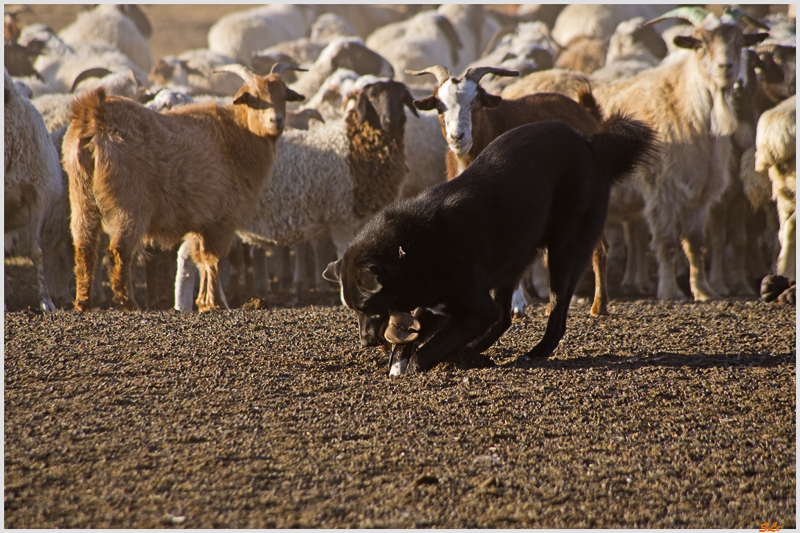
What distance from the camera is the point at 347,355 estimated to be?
456 centimetres

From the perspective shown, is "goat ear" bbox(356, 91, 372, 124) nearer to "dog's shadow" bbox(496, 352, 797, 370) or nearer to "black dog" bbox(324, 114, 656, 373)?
"black dog" bbox(324, 114, 656, 373)

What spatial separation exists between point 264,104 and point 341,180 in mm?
1539

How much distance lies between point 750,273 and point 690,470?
822 cm

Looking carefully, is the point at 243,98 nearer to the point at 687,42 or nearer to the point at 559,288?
the point at 559,288

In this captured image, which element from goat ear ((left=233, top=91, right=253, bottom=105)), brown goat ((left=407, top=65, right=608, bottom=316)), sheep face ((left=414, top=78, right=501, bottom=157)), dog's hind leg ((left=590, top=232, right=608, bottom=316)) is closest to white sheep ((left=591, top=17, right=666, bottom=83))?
brown goat ((left=407, top=65, right=608, bottom=316))

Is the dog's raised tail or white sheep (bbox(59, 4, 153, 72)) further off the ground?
white sheep (bbox(59, 4, 153, 72))

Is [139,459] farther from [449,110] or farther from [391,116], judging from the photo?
[391,116]

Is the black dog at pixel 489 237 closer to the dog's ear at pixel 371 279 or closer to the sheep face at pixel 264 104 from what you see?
the dog's ear at pixel 371 279

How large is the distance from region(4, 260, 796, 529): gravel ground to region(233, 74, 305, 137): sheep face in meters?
3.17

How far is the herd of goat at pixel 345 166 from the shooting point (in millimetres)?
6246

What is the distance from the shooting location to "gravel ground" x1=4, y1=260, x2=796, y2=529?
242 centimetres

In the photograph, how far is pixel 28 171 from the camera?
23.2ft

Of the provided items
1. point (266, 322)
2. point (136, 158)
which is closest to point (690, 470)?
point (266, 322)

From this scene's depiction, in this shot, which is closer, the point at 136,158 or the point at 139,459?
the point at 139,459
